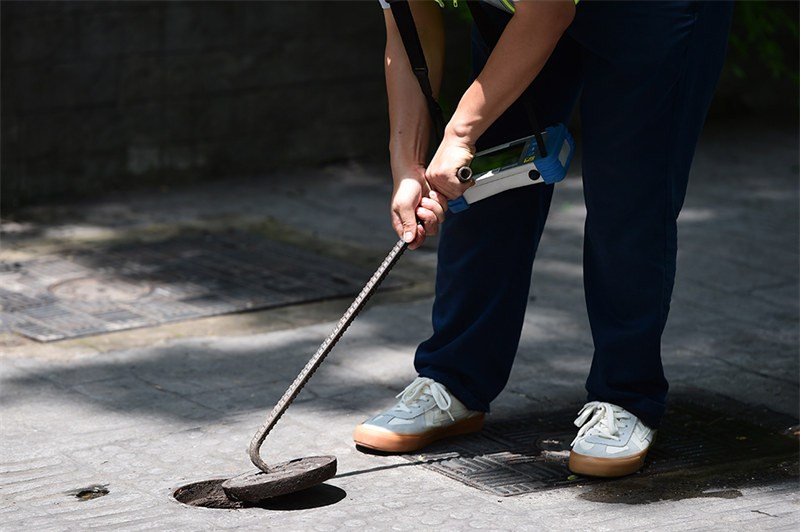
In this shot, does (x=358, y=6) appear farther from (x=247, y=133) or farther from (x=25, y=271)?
(x=25, y=271)

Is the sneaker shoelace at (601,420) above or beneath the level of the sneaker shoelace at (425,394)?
beneath

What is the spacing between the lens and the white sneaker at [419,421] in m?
3.06

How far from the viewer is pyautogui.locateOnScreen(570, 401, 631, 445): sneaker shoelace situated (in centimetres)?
300

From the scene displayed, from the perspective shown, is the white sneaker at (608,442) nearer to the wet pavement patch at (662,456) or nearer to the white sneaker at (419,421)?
the wet pavement patch at (662,456)

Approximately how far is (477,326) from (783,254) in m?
2.41

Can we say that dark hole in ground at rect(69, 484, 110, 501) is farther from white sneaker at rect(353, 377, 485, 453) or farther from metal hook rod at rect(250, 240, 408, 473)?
white sneaker at rect(353, 377, 485, 453)

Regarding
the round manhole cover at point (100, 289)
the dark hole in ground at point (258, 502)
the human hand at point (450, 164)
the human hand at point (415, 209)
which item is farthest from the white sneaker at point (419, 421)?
the round manhole cover at point (100, 289)

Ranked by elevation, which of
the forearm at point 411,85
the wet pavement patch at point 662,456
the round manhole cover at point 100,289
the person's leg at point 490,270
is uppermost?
the forearm at point 411,85

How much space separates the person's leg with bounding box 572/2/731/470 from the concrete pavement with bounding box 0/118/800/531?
13.2 inches

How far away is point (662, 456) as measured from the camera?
311 cm

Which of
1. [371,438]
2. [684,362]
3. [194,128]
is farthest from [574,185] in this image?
[371,438]

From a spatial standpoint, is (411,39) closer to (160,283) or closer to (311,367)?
(311,367)

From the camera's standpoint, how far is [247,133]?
21.5ft

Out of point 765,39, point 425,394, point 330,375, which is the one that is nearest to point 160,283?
point 330,375
